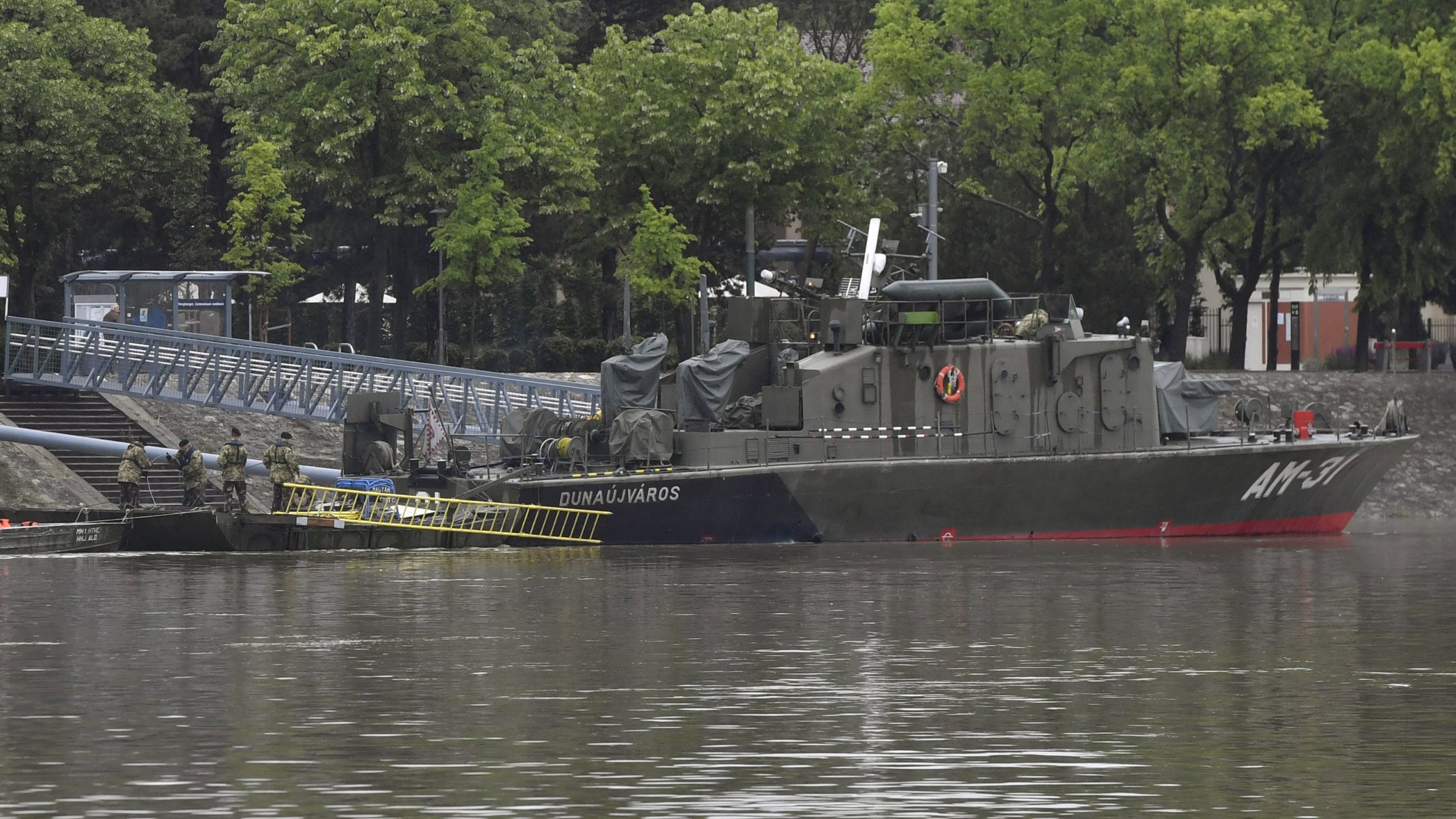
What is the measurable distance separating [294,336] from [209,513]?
103 ft

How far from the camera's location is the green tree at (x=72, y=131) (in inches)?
2088

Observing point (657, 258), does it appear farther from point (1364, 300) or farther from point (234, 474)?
point (234, 474)

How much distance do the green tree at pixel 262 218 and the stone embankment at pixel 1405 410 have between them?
24119 mm

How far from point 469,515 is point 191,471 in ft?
20.4

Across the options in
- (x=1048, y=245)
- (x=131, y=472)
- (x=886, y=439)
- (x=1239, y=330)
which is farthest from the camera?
(x=1239, y=330)

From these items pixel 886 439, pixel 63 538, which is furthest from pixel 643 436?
pixel 63 538

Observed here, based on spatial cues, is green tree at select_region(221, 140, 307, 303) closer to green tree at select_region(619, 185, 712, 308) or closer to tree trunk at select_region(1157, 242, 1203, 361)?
green tree at select_region(619, 185, 712, 308)

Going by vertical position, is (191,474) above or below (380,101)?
below

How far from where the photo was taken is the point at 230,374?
44.6m

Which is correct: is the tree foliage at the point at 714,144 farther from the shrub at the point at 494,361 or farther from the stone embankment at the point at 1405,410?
the stone embankment at the point at 1405,410

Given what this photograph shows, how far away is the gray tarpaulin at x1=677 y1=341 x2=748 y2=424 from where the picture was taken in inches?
1478

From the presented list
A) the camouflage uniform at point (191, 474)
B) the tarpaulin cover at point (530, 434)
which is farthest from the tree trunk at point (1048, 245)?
the camouflage uniform at point (191, 474)

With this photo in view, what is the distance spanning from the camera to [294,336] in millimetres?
64688

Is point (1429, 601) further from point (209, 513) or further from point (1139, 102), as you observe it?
point (1139, 102)
